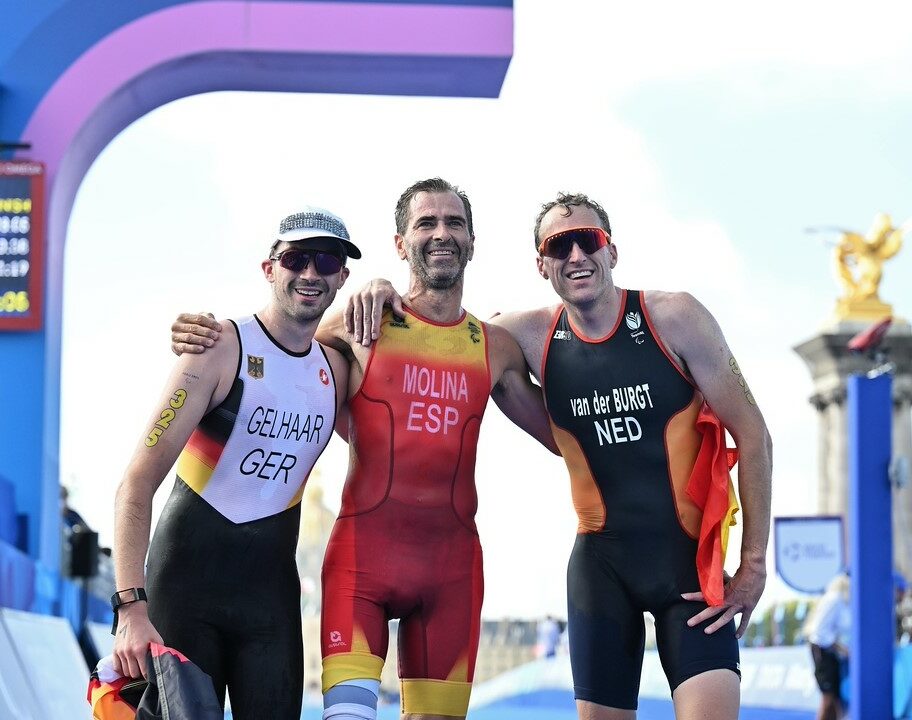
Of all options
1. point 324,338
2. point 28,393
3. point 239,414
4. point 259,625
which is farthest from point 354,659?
point 28,393

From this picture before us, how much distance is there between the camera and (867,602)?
1131cm

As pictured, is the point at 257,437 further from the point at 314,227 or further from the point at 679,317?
the point at 679,317

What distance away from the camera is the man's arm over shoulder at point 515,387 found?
5.04 meters

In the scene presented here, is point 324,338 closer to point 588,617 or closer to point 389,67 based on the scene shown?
point 588,617

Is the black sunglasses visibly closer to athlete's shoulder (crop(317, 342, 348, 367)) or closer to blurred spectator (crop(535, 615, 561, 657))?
athlete's shoulder (crop(317, 342, 348, 367))

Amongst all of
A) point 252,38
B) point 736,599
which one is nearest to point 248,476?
point 736,599

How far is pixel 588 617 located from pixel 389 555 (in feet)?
2.60

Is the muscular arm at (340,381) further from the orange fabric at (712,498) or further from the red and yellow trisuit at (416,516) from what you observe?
the orange fabric at (712,498)

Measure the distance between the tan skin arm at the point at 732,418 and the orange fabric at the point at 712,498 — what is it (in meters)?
0.05

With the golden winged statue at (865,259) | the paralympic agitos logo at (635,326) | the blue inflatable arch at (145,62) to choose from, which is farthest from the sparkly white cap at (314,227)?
the golden winged statue at (865,259)

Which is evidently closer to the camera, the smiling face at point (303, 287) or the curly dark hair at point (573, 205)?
the smiling face at point (303, 287)

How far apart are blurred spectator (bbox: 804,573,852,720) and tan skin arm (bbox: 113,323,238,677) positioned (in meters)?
8.98

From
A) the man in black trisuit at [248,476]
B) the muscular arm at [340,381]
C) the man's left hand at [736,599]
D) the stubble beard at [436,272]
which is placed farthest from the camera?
the stubble beard at [436,272]

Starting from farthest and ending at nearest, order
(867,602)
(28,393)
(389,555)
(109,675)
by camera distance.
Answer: (867,602) → (28,393) → (389,555) → (109,675)
